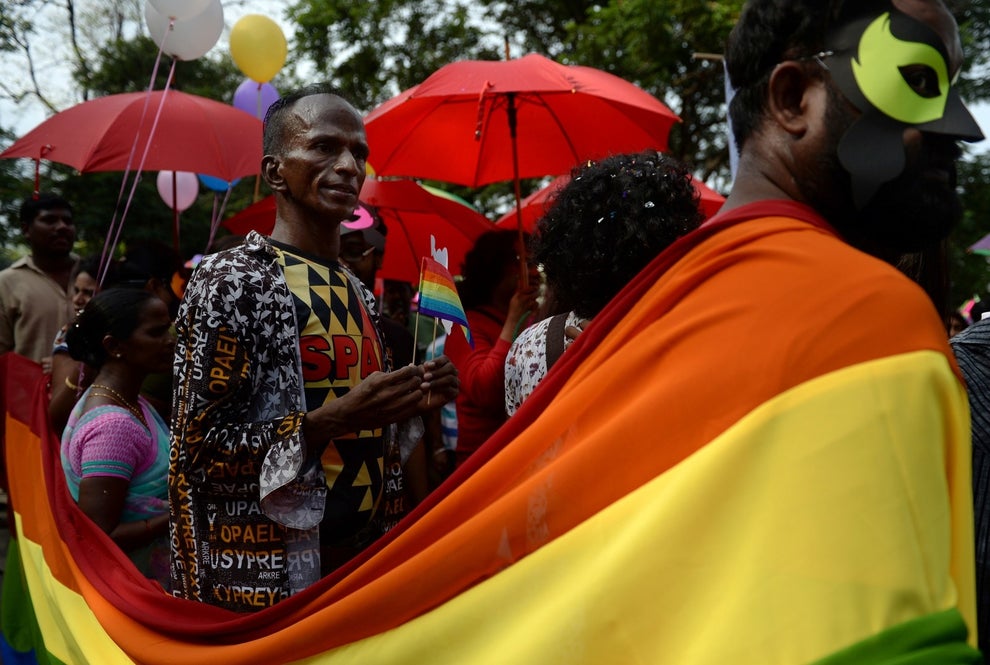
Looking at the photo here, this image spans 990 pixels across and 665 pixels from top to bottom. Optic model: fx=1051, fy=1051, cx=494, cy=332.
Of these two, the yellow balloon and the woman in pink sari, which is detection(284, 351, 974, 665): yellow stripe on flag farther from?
the yellow balloon

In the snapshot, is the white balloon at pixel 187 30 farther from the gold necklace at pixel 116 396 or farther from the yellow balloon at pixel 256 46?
the gold necklace at pixel 116 396

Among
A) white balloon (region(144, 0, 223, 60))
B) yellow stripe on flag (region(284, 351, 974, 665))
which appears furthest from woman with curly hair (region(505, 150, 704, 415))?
white balloon (region(144, 0, 223, 60))

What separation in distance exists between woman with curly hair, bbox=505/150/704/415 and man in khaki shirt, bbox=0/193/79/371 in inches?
146

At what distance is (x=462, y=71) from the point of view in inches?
212

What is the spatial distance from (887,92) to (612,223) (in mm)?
1213

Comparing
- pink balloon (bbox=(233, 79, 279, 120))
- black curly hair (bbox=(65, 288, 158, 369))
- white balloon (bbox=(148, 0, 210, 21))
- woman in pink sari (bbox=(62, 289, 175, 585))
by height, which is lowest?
woman in pink sari (bbox=(62, 289, 175, 585))

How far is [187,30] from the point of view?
6.11 m

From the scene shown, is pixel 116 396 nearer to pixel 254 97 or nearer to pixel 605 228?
pixel 605 228

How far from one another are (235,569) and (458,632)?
834 millimetres

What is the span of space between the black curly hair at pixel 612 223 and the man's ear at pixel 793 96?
1.03 m

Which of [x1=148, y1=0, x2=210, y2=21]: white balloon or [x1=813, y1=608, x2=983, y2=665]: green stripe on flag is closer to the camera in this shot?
[x1=813, y1=608, x2=983, y2=665]: green stripe on flag

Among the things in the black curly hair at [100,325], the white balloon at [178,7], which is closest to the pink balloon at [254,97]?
the white balloon at [178,7]

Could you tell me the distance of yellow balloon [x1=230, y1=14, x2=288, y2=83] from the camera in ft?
23.9

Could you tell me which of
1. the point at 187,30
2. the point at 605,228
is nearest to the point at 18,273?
the point at 187,30
